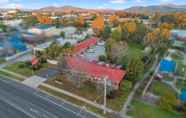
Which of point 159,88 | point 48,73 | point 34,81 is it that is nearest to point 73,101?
point 34,81

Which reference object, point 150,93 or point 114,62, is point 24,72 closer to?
point 114,62

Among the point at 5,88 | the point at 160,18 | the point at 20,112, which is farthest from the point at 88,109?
the point at 160,18

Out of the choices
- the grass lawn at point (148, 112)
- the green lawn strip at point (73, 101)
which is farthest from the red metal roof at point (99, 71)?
the grass lawn at point (148, 112)

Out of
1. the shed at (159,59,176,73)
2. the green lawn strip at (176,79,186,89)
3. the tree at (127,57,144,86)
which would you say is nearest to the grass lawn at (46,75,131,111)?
the tree at (127,57,144,86)

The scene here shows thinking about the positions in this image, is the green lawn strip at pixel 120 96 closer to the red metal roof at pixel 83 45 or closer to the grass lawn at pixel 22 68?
the grass lawn at pixel 22 68

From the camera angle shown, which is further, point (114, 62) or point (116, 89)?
point (114, 62)

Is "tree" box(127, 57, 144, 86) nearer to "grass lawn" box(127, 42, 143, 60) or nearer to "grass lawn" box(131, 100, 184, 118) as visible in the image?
"grass lawn" box(131, 100, 184, 118)

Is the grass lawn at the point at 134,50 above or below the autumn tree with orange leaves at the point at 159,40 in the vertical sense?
below
